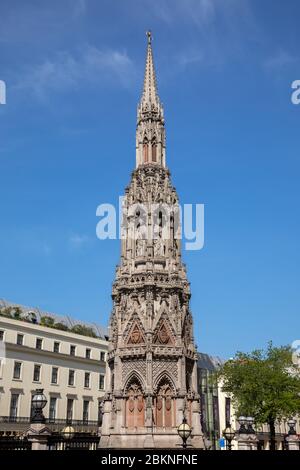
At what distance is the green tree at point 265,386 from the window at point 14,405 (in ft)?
74.0

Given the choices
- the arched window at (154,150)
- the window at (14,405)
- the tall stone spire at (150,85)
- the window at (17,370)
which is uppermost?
the tall stone spire at (150,85)

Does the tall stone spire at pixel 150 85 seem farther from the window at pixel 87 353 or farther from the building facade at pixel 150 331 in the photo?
the window at pixel 87 353

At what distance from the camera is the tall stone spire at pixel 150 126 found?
54438 millimetres

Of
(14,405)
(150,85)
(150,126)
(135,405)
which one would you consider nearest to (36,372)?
(14,405)

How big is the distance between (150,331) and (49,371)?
20964mm

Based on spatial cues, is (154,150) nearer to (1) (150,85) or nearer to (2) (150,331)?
(1) (150,85)

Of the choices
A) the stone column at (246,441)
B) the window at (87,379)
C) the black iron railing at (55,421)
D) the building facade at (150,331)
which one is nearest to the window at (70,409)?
the black iron railing at (55,421)

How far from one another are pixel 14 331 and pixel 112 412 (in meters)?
18.7

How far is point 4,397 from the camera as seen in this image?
55.2m

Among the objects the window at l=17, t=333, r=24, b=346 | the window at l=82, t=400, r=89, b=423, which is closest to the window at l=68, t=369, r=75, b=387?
the window at l=82, t=400, r=89, b=423

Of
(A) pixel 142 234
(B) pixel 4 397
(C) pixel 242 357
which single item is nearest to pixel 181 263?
(A) pixel 142 234

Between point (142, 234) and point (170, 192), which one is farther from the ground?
point (170, 192)
